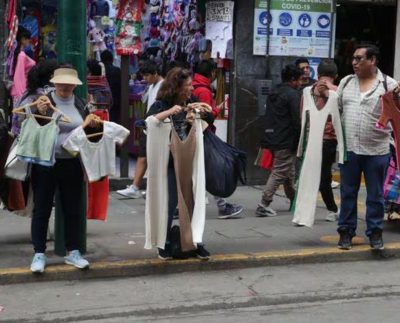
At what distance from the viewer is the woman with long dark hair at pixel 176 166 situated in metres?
6.35

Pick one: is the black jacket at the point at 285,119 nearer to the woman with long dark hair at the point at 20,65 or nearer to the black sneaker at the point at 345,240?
the black sneaker at the point at 345,240

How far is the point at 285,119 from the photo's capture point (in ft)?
28.4

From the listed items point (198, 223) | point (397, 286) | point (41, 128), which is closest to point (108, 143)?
point (41, 128)

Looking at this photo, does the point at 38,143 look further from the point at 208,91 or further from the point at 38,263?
the point at 208,91

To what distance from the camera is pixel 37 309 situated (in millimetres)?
5578

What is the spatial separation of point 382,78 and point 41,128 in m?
3.27

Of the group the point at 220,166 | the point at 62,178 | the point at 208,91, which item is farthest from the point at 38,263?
the point at 208,91

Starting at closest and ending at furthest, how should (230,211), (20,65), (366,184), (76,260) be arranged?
(76,260), (366,184), (230,211), (20,65)

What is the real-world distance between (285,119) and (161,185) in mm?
2728

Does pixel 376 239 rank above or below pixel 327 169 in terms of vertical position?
below

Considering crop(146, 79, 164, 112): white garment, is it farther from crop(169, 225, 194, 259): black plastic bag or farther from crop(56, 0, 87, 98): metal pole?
crop(169, 225, 194, 259): black plastic bag

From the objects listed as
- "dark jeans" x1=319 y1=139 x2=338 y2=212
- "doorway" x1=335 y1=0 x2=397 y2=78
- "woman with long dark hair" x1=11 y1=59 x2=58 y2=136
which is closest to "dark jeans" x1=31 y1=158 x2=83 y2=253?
"woman with long dark hair" x1=11 y1=59 x2=58 y2=136

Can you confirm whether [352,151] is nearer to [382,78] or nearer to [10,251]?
[382,78]

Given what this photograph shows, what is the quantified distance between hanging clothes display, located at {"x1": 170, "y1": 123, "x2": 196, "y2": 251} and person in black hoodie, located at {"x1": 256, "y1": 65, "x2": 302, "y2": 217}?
2.45 metres
